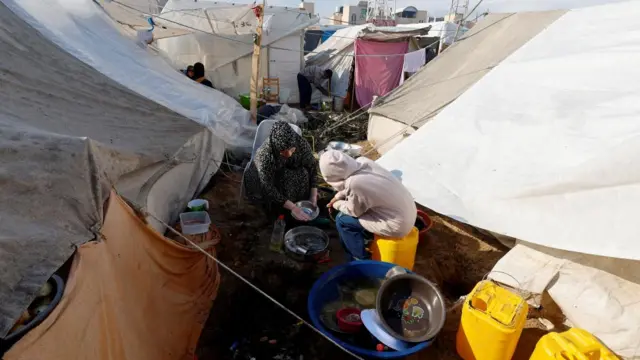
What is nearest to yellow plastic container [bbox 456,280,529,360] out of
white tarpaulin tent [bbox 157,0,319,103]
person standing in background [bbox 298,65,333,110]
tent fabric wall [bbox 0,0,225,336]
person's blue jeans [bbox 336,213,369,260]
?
person's blue jeans [bbox 336,213,369,260]

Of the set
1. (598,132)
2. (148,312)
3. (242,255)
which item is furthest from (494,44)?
(148,312)

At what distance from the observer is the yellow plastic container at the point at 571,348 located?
201 cm

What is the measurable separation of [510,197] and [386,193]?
105 centimetres

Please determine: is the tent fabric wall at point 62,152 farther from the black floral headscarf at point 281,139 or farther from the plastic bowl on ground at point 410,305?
the plastic bowl on ground at point 410,305

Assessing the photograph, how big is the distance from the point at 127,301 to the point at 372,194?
184 centimetres

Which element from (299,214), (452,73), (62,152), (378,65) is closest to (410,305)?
(299,214)

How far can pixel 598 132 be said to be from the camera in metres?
2.99

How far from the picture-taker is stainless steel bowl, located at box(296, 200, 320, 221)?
3.73 metres

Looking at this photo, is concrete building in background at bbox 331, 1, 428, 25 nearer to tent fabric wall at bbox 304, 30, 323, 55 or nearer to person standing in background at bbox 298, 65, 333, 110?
tent fabric wall at bbox 304, 30, 323, 55

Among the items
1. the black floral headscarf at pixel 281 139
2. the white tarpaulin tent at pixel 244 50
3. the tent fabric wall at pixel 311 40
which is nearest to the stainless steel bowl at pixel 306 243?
the black floral headscarf at pixel 281 139

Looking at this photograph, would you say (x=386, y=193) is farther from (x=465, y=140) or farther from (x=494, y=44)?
(x=494, y=44)

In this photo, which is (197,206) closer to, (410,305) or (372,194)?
(372,194)

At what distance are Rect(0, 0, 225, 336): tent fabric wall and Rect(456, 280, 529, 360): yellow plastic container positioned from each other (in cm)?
224

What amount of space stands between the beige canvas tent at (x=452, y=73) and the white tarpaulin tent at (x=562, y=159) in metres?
0.35
